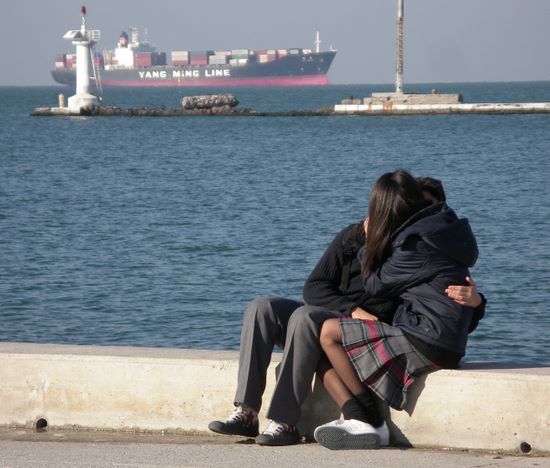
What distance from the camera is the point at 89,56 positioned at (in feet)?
221

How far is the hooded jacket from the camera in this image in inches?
161

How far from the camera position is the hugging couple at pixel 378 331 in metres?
4.11

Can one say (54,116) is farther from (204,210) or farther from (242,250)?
(242,250)

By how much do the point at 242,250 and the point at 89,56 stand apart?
5224 cm

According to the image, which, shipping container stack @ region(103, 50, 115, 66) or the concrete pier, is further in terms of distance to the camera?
shipping container stack @ region(103, 50, 115, 66)

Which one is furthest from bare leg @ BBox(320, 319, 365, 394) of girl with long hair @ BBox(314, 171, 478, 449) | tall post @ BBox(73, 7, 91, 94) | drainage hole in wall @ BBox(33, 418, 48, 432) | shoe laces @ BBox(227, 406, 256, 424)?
tall post @ BBox(73, 7, 91, 94)

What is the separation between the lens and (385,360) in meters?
4.12

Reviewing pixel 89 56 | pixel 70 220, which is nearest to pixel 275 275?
pixel 70 220

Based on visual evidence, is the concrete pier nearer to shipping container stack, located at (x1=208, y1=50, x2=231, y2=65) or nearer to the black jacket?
the black jacket

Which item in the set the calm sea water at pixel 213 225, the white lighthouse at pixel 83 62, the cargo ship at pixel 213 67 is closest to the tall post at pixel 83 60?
the white lighthouse at pixel 83 62

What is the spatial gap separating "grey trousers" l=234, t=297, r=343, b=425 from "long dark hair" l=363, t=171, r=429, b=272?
33 centimetres

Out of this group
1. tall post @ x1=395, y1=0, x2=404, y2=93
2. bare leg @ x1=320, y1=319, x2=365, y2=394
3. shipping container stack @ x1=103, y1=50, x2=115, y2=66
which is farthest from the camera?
shipping container stack @ x1=103, y1=50, x2=115, y2=66

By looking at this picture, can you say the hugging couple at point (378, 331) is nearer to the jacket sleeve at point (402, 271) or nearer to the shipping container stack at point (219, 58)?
the jacket sleeve at point (402, 271)

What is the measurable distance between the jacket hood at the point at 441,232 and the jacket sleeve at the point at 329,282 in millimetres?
284
